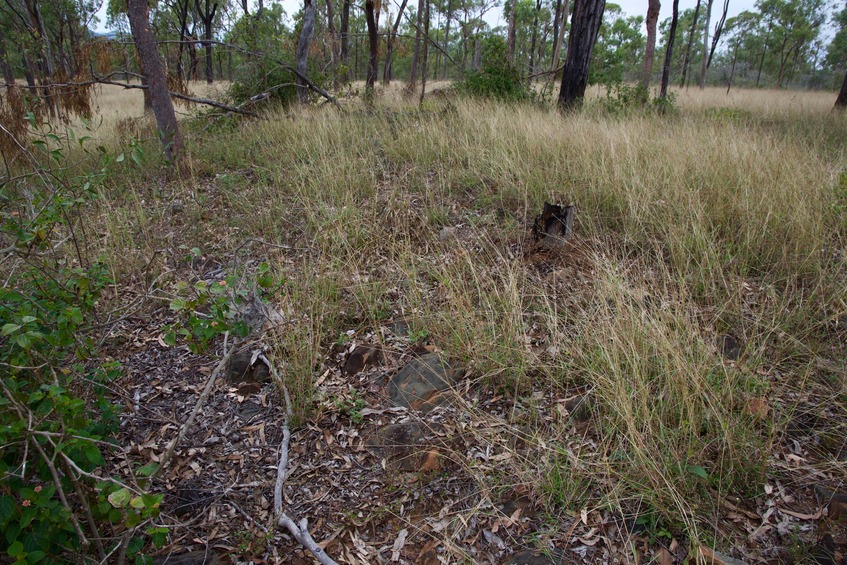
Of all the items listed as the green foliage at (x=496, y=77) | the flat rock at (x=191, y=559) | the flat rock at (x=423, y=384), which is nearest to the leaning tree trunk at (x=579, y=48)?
the green foliage at (x=496, y=77)

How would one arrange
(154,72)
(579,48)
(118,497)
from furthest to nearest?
(579,48)
(154,72)
(118,497)

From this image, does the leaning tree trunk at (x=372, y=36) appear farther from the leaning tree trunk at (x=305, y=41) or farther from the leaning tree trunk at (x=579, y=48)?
the leaning tree trunk at (x=579, y=48)

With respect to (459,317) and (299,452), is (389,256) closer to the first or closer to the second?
(459,317)

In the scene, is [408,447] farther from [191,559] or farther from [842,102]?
[842,102]

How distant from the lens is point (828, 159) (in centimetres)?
507

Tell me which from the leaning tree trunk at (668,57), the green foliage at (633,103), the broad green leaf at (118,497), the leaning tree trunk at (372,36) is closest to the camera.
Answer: the broad green leaf at (118,497)

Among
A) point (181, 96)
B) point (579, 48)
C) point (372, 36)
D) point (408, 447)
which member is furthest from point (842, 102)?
point (181, 96)

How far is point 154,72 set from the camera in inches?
226

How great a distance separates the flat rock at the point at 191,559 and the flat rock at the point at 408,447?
85 cm

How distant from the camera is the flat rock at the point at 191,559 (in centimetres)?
203

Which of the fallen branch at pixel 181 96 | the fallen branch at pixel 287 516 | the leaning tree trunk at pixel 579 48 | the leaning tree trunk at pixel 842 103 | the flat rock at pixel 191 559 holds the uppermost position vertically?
the leaning tree trunk at pixel 579 48

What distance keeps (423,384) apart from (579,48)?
7355 mm

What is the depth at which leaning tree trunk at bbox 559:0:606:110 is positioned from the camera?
7645 millimetres

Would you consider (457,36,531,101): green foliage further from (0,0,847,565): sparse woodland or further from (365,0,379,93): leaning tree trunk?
(0,0,847,565): sparse woodland
